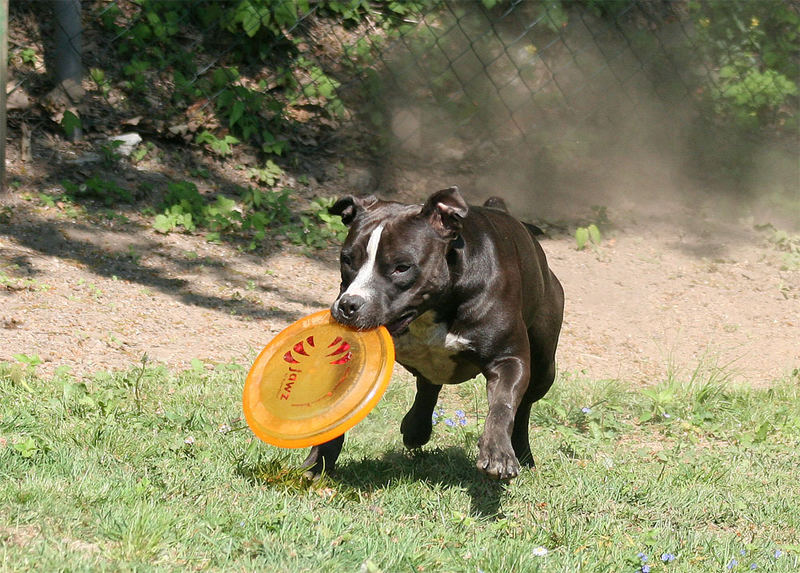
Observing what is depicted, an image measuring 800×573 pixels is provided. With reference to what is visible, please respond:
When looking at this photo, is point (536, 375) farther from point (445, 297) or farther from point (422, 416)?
point (445, 297)

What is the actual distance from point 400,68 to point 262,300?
3944 mm

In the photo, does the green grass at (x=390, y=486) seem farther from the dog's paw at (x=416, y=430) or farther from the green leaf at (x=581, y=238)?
the green leaf at (x=581, y=238)

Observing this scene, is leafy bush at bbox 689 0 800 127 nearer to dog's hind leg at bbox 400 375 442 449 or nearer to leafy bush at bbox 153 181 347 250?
leafy bush at bbox 153 181 347 250

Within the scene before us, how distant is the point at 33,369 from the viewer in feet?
17.0

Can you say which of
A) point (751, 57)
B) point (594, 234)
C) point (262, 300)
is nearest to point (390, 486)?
point (262, 300)

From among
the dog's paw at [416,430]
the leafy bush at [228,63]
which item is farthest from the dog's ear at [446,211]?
the leafy bush at [228,63]

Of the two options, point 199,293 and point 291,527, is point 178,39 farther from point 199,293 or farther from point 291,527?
point 291,527

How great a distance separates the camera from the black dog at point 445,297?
13.0 feet

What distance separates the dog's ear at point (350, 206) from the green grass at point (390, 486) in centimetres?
105

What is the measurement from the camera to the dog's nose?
3861mm

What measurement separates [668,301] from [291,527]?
525 cm

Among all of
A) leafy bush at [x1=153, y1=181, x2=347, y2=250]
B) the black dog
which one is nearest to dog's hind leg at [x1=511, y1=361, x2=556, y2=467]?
the black dog

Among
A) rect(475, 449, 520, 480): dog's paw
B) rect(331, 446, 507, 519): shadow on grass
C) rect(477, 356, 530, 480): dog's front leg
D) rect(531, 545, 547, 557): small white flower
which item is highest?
rect(477, 356, 530, 480): dog's front leg

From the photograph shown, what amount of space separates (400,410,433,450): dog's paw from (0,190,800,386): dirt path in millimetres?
1503
